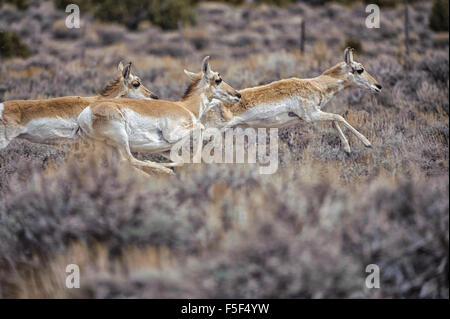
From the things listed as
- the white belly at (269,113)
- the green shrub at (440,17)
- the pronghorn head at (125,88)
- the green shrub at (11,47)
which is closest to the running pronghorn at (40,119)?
the pronghorn head at (125,88)

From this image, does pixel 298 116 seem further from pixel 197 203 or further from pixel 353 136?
pixel 197 203

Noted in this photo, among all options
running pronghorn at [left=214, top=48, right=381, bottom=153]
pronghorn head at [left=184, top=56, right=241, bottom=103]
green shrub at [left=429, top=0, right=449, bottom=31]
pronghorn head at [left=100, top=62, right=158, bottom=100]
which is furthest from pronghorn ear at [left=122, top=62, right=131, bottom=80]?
green shrub at [left=429, top=0, right=449, bottom=31]

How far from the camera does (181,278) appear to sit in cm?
414

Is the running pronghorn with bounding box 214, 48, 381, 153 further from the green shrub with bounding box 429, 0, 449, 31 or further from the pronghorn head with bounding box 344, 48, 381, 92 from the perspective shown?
the green shrub with bounding box 429, 0, 449, 31

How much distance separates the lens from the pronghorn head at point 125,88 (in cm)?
859

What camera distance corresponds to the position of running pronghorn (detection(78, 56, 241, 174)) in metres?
6.71

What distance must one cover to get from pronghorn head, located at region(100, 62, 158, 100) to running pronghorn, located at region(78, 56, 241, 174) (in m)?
1.11

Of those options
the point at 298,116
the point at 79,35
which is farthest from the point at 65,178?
the point at 79,35

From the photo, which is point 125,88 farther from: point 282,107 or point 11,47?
point 11,47

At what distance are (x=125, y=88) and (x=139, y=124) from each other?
188cm

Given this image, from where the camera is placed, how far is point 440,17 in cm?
2159

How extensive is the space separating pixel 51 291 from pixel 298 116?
5058 mm

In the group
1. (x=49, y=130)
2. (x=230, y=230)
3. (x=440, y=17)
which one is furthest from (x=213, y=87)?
(x=440, y=17)

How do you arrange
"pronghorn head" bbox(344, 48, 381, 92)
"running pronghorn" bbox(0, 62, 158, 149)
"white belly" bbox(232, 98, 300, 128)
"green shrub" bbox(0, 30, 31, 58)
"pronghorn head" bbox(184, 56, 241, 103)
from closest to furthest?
"running pronghorn" bbox(0, 62, 158, 149) → "pronghorn head" bbox(184, 56, 241, 103) → "white belly" bbox(232, 98, 300, 128) → "pronghorn head" bbox(344, 48, 381, 92) → "green shrub" bbox(0, 30, 31, 58)
